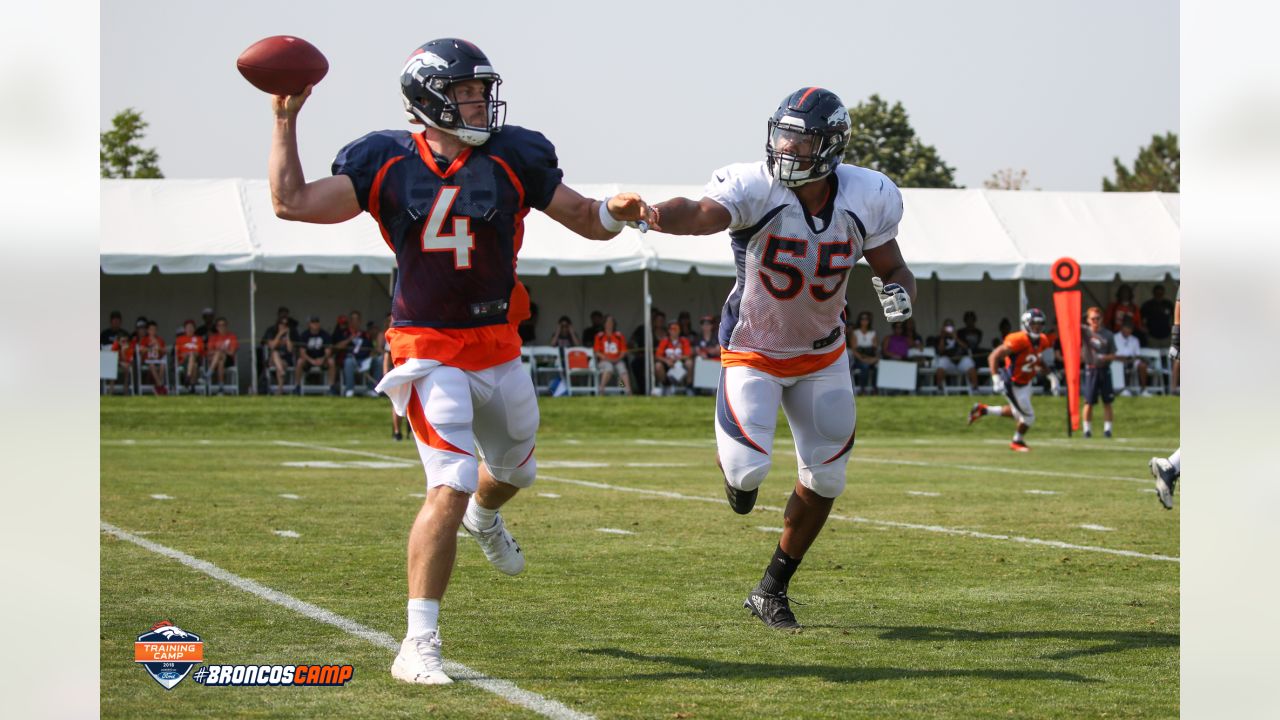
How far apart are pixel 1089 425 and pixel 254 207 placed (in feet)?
42.3

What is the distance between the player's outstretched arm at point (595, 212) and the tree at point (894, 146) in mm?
56680

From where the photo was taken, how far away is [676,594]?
6750mm

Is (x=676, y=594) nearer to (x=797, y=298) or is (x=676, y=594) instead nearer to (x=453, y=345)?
(x=797, y=298)

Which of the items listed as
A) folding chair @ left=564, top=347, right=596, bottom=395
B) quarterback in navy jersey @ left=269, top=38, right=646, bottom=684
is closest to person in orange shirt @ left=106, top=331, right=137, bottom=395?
folding chair @ left=564, top=347, right=596, bottom=395

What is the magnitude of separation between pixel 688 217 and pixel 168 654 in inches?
92.7

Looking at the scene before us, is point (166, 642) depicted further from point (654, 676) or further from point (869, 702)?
point (869, 702)

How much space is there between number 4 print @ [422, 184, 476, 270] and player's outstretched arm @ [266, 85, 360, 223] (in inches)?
9.7

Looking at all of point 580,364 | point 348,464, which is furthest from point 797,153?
point 580,364

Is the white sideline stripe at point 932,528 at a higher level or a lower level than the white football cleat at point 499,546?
lower

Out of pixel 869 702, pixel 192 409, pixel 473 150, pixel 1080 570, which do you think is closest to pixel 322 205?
pixel 473 150

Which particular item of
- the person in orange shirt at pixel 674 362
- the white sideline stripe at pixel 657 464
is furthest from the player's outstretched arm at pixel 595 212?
the person in orange shirt at pixel 674 362

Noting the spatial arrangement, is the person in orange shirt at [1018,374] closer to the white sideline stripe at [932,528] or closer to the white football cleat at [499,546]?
the white sideline stripe at [932,528]

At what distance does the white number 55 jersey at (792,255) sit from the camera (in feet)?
20.0
